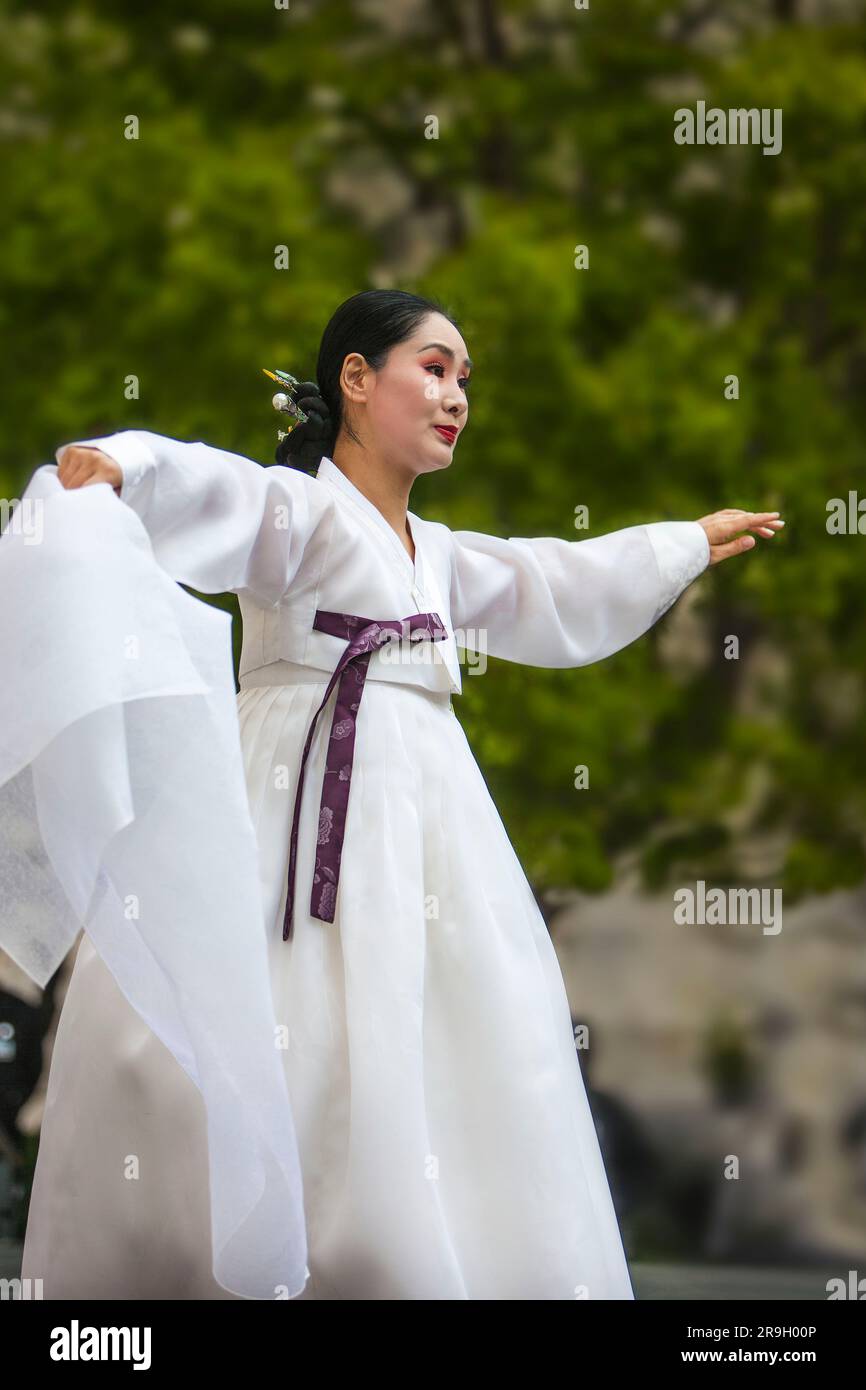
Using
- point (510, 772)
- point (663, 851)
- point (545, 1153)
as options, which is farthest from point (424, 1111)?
point (663, 851)

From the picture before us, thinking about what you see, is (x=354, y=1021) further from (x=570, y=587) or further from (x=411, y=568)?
(x=570, y=587)

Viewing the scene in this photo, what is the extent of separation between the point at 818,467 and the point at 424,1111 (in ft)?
9.08

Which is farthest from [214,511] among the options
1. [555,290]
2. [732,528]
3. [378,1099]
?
Result: [555,290]

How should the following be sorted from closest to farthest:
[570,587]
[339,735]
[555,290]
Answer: [339,735], [570,587], [555,290]

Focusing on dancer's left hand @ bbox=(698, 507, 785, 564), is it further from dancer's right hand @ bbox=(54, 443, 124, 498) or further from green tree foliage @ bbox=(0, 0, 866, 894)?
dancer's right hand @ bbox=(54, 443, 124, 498)

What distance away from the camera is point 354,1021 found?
7.56ft

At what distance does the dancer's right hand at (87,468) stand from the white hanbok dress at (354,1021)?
18 millimetres

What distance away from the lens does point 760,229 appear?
5059mm

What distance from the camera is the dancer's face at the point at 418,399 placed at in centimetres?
267

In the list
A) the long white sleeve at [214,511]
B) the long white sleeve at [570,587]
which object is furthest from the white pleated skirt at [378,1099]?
the long white sleeve at [570,587]

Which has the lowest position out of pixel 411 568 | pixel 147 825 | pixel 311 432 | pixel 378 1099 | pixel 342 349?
pixel 378 1099

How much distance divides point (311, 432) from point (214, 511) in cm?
43
